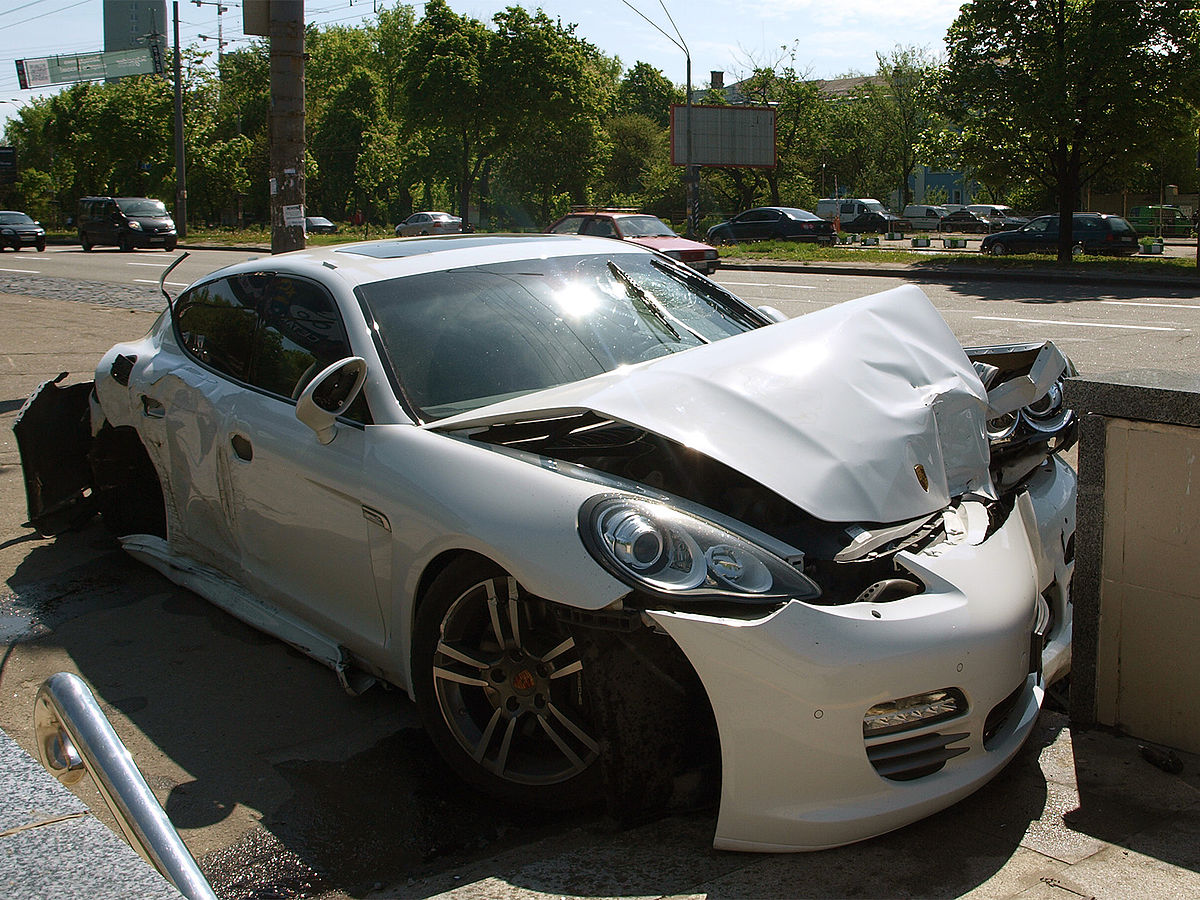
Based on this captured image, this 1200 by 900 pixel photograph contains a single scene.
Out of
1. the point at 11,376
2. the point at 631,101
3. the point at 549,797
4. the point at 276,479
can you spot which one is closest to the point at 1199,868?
the point at 549,797

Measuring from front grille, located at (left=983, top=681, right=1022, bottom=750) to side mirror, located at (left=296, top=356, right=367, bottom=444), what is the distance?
6.69 feet

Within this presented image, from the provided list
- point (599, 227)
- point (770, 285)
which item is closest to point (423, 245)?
point (770, 285)

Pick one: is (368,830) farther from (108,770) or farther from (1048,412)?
(1048,412)

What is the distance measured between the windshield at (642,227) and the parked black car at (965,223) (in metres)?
33.7

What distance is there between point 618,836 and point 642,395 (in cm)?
117

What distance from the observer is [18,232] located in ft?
123

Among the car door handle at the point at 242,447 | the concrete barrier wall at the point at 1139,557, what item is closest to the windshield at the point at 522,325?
the car door handle at the point at 242,447

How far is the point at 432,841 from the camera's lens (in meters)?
2.94

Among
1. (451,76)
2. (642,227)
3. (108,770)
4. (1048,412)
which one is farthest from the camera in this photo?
(451,76)

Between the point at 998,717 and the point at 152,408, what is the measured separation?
3.49 metres

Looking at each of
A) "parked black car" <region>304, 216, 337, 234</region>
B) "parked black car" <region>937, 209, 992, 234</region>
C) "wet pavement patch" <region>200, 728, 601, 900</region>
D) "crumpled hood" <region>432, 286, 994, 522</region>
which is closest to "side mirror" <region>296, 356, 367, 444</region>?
"crumpled hood" <region>432, 286, 994, 522</region>

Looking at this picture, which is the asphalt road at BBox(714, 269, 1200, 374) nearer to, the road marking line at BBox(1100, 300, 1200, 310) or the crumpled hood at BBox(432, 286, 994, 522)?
the road marking line at BBox(1100, 300, 1200, 310)

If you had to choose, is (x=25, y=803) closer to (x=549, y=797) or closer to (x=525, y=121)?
(x=549, y=797)

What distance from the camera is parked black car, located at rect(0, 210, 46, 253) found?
123 feet
